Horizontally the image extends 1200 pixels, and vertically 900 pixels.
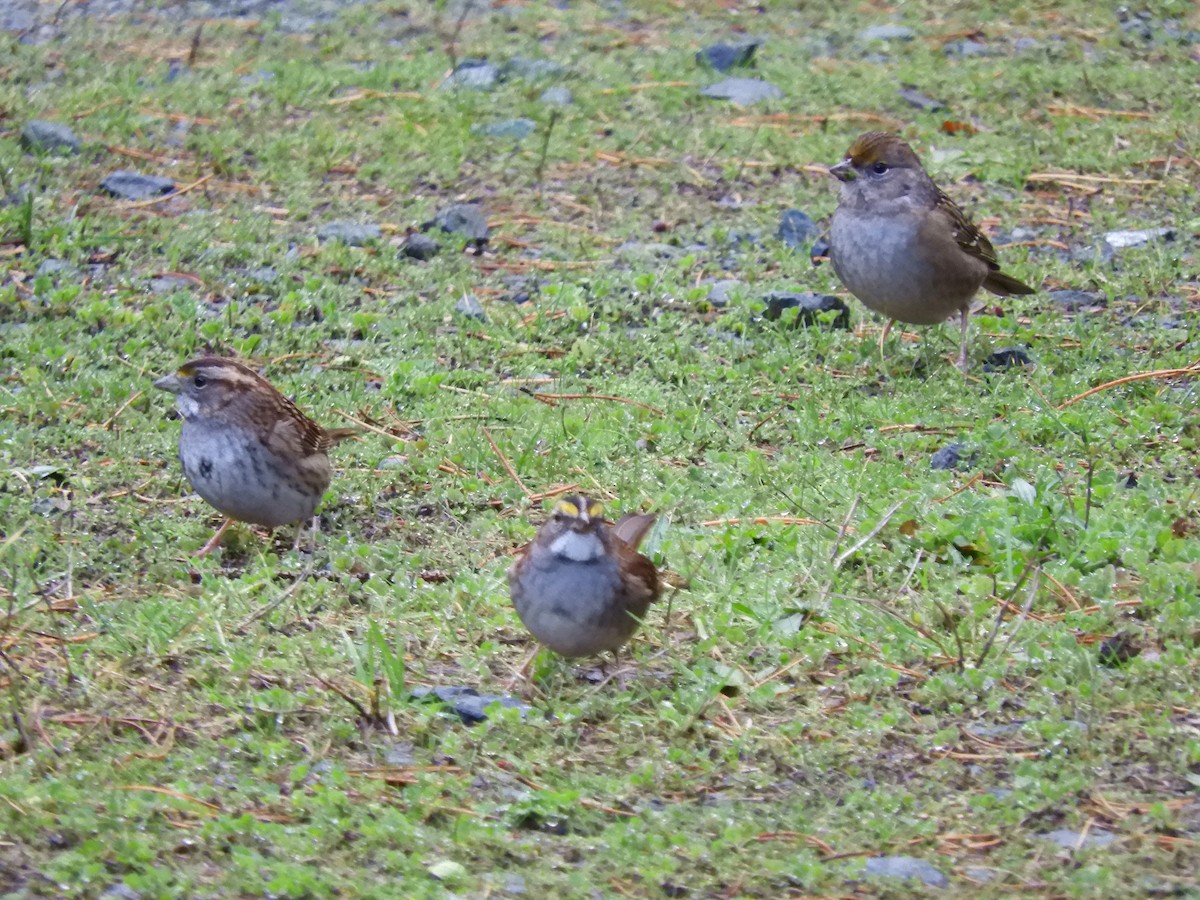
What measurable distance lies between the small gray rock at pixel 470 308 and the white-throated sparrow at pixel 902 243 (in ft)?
5.81

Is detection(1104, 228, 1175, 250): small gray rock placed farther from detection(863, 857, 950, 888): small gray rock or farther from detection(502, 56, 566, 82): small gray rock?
detection(863, 857, 950, 888): small gray rock

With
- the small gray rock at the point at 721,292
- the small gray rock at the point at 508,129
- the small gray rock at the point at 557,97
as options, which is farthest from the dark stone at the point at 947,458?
the small gray rock at the point at 557,97

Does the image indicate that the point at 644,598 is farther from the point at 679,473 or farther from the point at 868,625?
the point at 679,473

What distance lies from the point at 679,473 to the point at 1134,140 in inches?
204

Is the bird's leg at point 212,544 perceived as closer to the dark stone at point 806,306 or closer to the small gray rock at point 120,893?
the small gray rock at point 120,893

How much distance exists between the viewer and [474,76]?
11148 mm

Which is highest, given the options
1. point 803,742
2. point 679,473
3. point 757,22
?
point 803,742

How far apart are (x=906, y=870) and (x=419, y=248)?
566 centimetres

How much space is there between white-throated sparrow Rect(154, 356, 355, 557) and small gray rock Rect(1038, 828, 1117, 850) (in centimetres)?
305

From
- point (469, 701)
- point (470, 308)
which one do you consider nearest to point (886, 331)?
point (470, 308)

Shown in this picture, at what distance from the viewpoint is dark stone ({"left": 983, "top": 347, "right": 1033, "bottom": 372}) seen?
7.55 m

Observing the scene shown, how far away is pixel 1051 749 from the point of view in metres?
4.45

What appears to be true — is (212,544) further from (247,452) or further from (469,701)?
(469,701)

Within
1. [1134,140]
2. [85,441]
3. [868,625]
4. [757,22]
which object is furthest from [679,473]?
[757,22]
